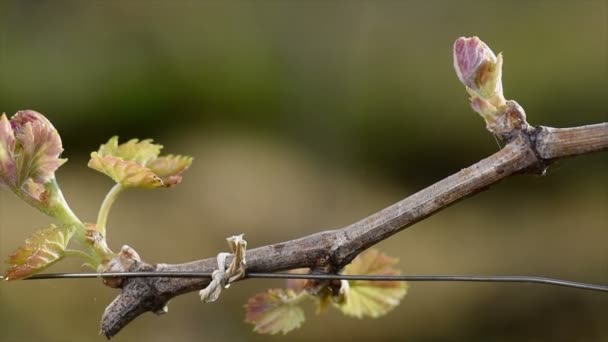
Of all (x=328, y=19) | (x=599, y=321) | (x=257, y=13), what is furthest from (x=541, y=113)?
(x=257, y=13)

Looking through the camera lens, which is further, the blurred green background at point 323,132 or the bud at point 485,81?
the blurred green background at point 323,132

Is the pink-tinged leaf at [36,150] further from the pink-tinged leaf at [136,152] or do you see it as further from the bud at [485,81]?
the bud at [485,81]

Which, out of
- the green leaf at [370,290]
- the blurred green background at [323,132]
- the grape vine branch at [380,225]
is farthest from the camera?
the blurred green background at [323,132]

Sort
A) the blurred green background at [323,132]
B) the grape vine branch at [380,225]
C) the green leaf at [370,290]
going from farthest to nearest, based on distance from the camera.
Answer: the blurred green background at [323,132] → the green leaf at [370,290] → the grape vine branch at [380,225]

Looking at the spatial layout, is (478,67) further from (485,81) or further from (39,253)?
(39,253)

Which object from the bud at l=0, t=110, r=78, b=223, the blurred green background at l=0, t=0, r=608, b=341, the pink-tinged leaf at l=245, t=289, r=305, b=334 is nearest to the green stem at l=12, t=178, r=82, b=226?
the bud at l=0, t=110, r=78, b=223

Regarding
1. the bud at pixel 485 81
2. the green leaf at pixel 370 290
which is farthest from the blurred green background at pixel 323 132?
the bud at pixel 485 81

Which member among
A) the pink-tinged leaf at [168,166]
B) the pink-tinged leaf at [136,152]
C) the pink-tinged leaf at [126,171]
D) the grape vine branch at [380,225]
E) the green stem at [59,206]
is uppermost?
the pink-tinged leaf at [136,152]
